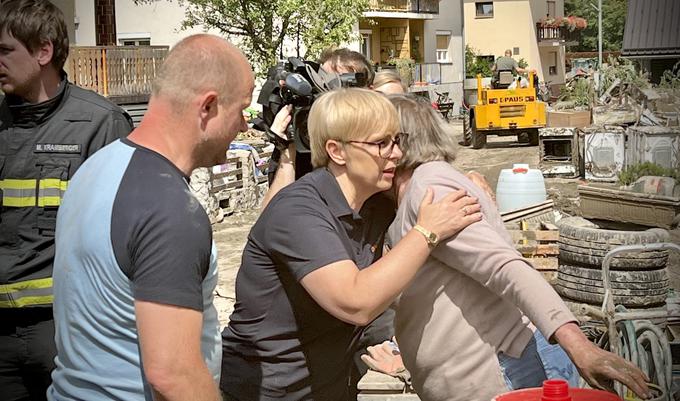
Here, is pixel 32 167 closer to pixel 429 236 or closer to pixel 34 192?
pixel 34 192

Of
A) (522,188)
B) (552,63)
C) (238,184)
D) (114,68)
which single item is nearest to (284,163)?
(522,188)

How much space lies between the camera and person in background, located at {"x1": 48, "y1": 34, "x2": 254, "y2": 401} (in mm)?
2105

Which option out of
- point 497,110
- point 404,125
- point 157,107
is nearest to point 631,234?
point 404,125

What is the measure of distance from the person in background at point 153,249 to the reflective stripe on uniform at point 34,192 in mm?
1182

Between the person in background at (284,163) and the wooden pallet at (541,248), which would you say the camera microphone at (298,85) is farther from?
the wooden pallet at (541,248)

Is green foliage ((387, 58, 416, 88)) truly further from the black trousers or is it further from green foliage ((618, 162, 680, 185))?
the black trousers

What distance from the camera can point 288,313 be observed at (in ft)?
9.39

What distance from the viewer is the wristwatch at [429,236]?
264 centimetres

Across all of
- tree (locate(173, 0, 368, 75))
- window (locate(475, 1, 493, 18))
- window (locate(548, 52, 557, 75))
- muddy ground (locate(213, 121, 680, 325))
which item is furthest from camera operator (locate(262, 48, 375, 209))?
window (locate(548, 52, 557, 75))

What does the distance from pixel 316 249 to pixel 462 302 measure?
467mm

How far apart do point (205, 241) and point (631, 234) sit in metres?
5.30

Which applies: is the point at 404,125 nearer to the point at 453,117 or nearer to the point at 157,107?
the point at 157,107

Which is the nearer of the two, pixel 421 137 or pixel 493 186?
pixel 421 137

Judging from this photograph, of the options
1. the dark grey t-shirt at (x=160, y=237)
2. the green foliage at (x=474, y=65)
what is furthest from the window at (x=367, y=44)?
the dark grey t-shirt at (x=160, y=237)
